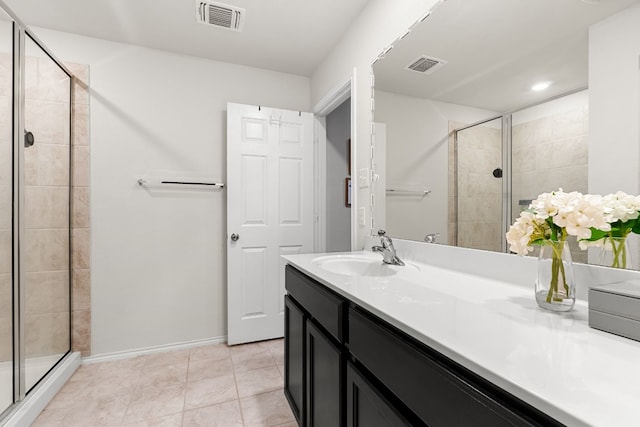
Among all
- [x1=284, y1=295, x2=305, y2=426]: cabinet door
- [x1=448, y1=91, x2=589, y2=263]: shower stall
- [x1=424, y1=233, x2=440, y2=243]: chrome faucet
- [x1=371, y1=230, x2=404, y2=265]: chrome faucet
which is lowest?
[x1=284, y1=295, x2=305, y2=426]: cabinet door

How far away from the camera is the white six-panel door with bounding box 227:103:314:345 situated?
8.32 feet

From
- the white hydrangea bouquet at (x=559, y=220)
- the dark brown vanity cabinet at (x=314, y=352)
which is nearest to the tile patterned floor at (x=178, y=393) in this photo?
the dark brown vanity cabinet at (x=314, y=352)

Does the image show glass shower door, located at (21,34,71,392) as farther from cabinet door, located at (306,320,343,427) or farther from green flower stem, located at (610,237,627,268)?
green flower stem, located at (610,237,627,268)

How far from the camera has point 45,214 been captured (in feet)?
6.44

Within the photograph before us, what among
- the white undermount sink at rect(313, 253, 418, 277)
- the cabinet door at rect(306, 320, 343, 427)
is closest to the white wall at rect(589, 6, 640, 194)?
the white undermount sink at rect(313, 253, 418, 277)

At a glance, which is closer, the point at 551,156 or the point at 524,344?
the point at 524,344

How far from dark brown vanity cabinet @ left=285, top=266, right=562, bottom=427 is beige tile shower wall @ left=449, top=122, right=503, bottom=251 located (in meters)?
0.62

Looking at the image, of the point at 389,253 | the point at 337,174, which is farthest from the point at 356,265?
the point at 337,174

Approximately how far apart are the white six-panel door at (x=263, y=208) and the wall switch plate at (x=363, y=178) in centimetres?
83

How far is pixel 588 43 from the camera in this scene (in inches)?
34.7

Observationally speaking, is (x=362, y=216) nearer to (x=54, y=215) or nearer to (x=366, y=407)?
(x=366, y=407)

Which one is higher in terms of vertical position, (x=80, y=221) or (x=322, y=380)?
(x=80, y=221)

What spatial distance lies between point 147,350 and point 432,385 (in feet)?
8.24

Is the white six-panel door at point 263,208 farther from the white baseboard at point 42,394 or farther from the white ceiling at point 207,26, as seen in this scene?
the white baseboard at point 42,394
